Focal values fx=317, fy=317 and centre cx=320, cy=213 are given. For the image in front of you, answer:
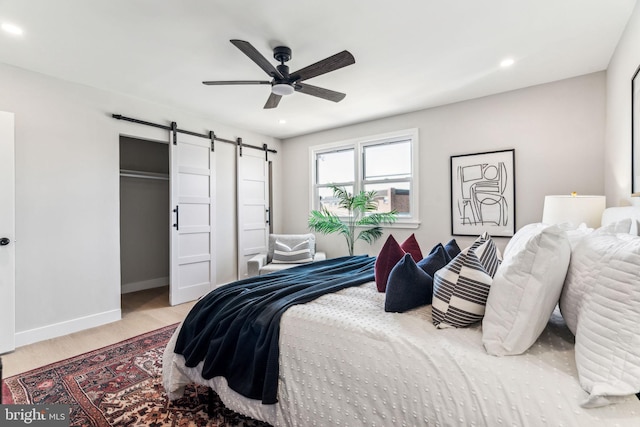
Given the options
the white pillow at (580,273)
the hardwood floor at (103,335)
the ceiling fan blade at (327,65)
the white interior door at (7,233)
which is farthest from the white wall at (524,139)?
the white interior door at (7,233)

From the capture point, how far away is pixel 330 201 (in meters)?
5.04

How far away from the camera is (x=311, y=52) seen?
2.59 meters

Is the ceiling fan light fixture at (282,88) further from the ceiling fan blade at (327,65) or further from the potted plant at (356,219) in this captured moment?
the potted plant at (356,219)

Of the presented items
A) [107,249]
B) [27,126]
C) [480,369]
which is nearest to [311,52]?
[480,369]

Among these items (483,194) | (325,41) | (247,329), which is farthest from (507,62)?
(247,329)

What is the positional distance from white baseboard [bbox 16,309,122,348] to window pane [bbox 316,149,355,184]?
3.27 metres

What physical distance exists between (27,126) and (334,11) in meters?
2.93

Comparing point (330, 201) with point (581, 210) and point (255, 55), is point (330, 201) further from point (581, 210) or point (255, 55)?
point (581, 210)

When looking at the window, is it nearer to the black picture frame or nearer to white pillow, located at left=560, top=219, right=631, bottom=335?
the black picture frame

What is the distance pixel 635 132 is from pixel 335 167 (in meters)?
3.44

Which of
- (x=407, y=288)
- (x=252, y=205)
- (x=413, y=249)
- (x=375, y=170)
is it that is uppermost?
A: (x=375, y=170)

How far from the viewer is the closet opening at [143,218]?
15.5 ft

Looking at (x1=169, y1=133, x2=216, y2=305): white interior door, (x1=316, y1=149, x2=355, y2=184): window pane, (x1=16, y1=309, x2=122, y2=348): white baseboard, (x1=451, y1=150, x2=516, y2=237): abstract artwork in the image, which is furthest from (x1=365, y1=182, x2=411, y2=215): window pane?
(x1=16, y1=309, x2=122, y2=348): white baseboard

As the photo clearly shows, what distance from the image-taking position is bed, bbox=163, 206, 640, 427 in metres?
0.96
